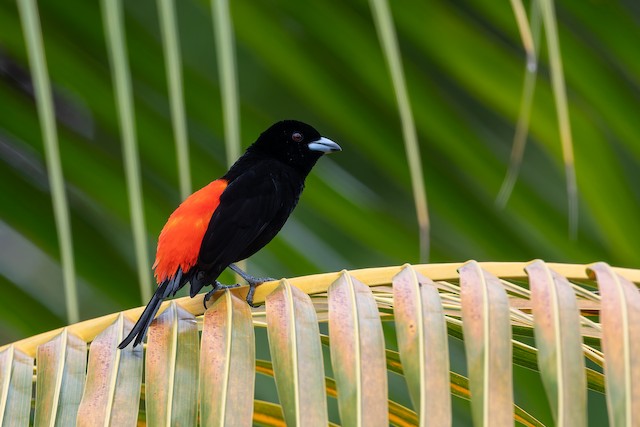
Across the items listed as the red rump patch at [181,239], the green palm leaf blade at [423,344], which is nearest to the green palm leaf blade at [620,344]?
the green palm leaf blade at [423,344]

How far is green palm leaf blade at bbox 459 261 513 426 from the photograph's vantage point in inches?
48.5

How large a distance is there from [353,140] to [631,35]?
756 mm

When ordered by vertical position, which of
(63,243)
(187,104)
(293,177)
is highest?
(293,177)

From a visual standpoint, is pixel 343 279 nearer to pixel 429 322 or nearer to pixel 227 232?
pixel 429 322

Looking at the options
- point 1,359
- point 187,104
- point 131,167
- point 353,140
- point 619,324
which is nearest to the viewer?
point 619,324

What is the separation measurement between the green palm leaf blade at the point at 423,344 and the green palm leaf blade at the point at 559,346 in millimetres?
137

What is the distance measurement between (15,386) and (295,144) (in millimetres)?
2278

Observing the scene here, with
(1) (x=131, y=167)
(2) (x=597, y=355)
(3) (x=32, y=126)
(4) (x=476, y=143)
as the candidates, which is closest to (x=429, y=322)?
(2) (x=597, y=355)

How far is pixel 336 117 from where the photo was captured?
7.63 feet

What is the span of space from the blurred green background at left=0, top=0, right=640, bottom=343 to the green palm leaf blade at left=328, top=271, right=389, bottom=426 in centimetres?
86

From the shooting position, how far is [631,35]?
2.29 m

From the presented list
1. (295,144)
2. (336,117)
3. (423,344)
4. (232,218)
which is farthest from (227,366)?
(295,144)

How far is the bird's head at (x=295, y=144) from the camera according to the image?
3.65m

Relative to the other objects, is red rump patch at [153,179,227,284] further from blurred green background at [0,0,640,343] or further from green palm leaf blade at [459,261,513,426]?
green palm leaf blade at [459,261,513,426]
